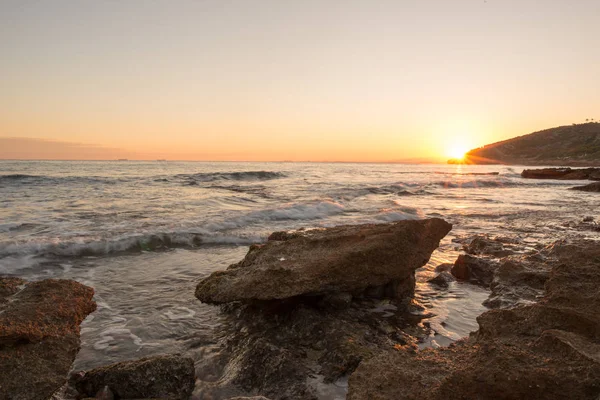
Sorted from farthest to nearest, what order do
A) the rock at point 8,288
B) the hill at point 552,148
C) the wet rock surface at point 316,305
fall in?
the hill at point 552,148
the rock at point 8,288
the wet rock surface at point 316,305

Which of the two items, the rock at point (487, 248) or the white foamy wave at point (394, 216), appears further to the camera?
the white foamy wave at point (394, 216)

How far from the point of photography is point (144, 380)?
8.41 ft

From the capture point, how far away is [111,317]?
415cm

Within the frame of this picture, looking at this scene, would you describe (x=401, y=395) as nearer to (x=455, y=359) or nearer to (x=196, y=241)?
(x=455, y=359)

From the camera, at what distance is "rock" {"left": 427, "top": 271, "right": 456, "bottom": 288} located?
5199mm

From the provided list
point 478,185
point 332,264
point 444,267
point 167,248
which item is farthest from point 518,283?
point 478,185

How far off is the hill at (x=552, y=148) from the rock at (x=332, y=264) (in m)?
73.7

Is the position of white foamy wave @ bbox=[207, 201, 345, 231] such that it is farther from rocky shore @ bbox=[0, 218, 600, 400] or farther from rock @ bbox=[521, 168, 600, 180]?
rock @ bbox=[521, 168, 600, 180]

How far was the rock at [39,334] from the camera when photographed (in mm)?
2508

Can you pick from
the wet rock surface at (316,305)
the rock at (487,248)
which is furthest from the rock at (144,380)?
the rock at (487,248)

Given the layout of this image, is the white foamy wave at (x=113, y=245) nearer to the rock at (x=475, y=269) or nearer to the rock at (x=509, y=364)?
the rock at (x=475, y=269)

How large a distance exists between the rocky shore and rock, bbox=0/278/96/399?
1cm

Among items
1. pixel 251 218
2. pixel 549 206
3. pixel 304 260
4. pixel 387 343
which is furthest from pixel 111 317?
pixel 549 206

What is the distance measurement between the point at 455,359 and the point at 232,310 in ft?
8.25
